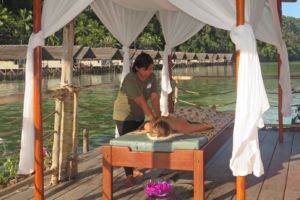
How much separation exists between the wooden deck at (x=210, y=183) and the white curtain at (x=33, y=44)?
51 centimetres

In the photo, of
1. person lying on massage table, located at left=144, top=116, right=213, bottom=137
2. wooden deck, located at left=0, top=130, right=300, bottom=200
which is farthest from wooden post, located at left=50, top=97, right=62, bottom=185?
person lying on massage table, located at left=144, top=116, right=213, bottom=137

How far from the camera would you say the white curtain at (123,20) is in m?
5.79

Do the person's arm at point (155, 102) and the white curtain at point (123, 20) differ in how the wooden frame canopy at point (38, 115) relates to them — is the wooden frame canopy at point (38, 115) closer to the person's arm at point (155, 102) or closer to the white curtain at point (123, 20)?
the person's arm at point (155, 102)

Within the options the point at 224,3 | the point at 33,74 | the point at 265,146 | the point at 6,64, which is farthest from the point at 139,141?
the point at 6,64

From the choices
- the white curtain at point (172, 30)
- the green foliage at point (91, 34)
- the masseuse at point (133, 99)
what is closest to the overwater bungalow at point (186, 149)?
the masseuse at point (133, 99)

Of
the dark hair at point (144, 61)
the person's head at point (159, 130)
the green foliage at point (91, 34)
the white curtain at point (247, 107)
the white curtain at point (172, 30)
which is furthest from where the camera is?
the green foliage at point (91, 34)

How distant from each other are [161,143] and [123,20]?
10.2 feet

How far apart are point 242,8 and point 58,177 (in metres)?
2.47

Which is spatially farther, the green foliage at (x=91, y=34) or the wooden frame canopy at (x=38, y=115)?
the green foliage at (x=91, y=34)

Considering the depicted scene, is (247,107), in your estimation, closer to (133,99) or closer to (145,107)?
(145,107)

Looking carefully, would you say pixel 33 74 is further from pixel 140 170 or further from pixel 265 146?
pixel 265 146

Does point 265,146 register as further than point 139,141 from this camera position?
→ Yes

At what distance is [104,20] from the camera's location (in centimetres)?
590

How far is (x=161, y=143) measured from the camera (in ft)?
11.2
